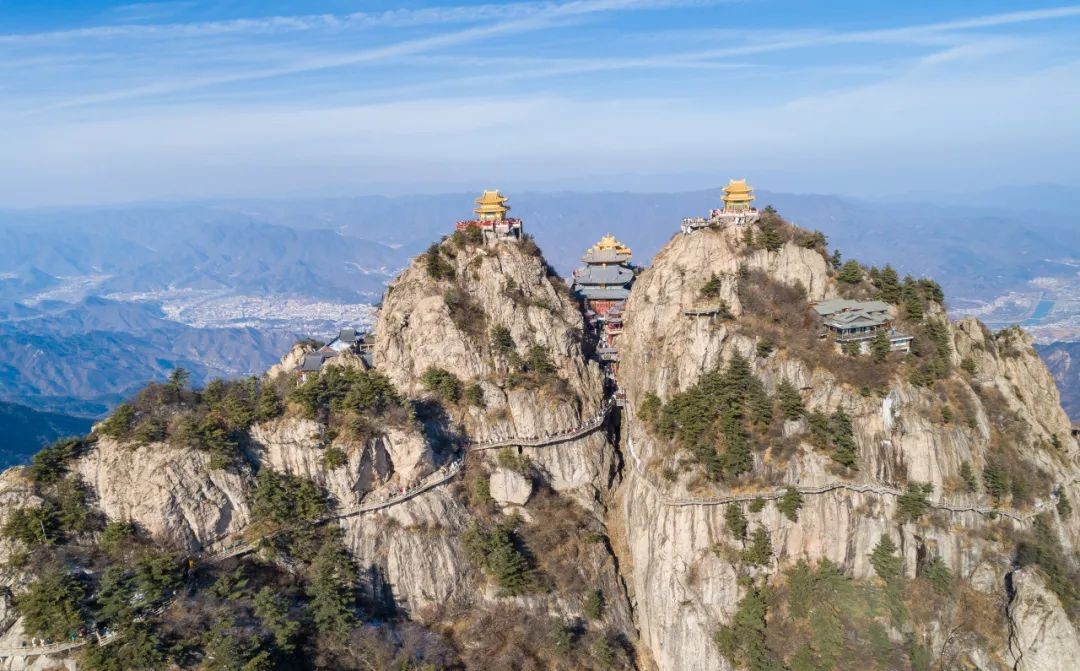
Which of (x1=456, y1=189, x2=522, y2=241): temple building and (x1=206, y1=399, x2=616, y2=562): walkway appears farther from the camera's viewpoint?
(x1=456, y1=189, x2=522, y2=241): temple building

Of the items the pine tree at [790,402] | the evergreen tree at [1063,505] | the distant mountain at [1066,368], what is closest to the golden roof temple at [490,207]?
the pine tree at [790,402]

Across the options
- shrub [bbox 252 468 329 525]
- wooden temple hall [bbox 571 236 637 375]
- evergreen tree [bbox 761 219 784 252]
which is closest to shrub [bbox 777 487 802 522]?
evergreen tree [bbox 761 219 784 252]

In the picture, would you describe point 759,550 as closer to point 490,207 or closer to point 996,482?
point 996,482

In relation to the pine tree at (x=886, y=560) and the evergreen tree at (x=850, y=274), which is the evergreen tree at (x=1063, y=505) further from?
the evergreen tree at (x=850, y=274)

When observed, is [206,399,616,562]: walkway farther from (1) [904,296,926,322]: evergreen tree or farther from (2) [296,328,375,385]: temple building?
(1) [904,296,926,322]: evergreen tree

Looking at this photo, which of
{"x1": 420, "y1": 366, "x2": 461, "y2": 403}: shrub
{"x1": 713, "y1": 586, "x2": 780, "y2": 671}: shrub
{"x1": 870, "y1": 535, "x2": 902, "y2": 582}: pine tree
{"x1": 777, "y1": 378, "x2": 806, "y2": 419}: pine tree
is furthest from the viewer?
{"x1": 420, "y1": 366, "x2": 461, "y2": 403}: shrub

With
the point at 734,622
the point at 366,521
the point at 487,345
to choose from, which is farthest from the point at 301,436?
the point at 734,622

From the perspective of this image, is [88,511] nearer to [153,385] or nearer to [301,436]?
[153,385]
